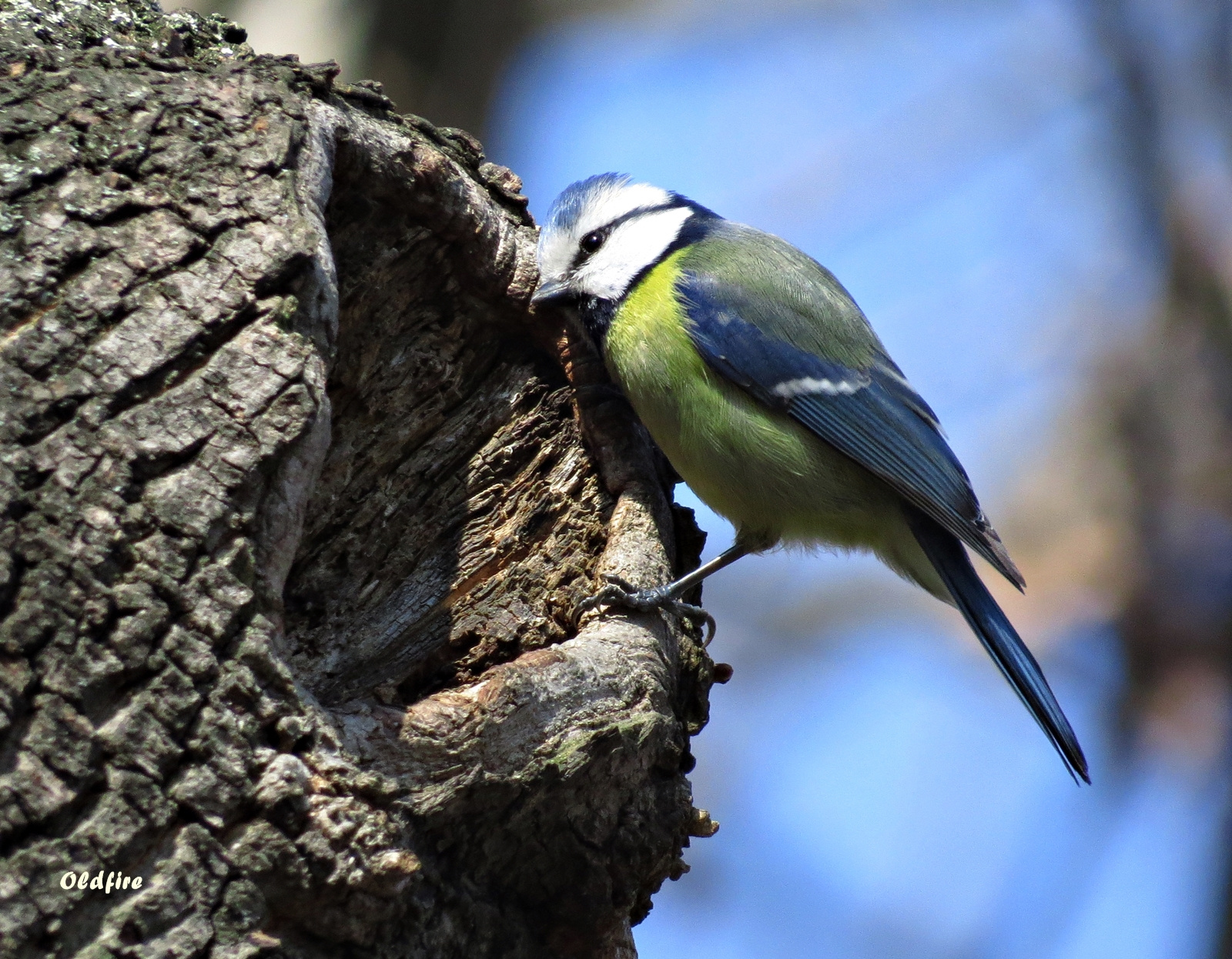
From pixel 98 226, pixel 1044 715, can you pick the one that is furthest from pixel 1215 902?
pixel 98 226

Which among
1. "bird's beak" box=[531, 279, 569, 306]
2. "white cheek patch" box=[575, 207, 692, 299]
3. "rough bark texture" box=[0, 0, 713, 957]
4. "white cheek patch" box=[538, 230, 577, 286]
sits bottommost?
"rough bark texture" box=[0, 0, 713, 957]

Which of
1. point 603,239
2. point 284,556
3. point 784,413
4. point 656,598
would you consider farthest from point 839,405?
point 284,556

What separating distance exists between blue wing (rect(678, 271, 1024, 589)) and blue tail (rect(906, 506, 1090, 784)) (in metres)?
0.11

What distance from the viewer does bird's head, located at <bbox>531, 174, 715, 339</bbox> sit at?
2.95 meters

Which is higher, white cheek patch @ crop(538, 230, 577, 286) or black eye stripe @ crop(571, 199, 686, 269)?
black eye stripe @ crop(571, 199, 686, 269)

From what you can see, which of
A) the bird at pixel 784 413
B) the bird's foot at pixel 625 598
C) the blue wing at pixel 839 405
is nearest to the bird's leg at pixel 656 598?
the bird's foot at pixel 625 598

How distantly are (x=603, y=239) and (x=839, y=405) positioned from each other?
0.87 metres

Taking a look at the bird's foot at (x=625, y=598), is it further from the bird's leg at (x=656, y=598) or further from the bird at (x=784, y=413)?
the bird at (x=784, y=413)

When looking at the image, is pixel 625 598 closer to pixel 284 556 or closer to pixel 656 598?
pixel 656 598

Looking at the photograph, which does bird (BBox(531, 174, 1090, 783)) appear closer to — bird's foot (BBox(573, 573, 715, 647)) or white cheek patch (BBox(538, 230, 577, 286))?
white cheek patch (BBox(538, 230, 577, 286))

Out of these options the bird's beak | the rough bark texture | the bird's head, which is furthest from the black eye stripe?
the rough bark texture

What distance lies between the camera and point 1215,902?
430 centimetres

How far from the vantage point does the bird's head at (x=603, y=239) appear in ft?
9.66

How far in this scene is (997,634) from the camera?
3180 mm
